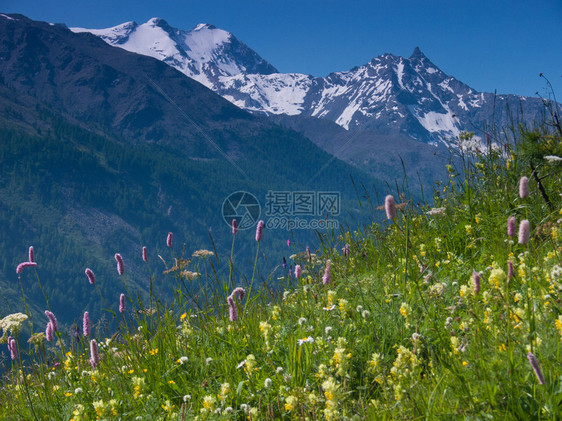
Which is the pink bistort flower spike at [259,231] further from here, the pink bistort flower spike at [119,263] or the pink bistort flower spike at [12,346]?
the pink bistort flower spike at [12,346]

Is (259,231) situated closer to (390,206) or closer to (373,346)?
(373,346)

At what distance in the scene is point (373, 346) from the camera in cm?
328

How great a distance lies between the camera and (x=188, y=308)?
16.0 feet

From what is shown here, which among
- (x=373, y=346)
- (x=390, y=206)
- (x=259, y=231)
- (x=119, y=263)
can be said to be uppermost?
(x=390, y=206)

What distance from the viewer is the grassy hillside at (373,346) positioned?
7.38ft

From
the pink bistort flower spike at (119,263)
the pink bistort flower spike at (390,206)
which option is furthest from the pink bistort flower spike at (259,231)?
the pink bistort flower spike at (390,206)

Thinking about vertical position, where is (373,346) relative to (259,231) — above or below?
below

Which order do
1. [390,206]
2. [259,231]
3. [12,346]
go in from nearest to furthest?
[390,206] → [259,231] → [12,346]

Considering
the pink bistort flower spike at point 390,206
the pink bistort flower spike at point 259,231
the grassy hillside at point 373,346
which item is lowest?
the grassy hillside at point 373,346

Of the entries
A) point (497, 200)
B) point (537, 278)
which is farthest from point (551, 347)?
point (497, 200)

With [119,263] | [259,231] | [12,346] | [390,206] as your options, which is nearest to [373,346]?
[259,231]

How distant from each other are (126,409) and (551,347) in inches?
122

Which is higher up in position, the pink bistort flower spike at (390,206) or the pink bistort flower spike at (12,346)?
the pink bistort flower spike at (390,206)

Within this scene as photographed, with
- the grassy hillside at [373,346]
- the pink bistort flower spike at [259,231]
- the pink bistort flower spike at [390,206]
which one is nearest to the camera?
the pink bistort flower spike at [390,206]
